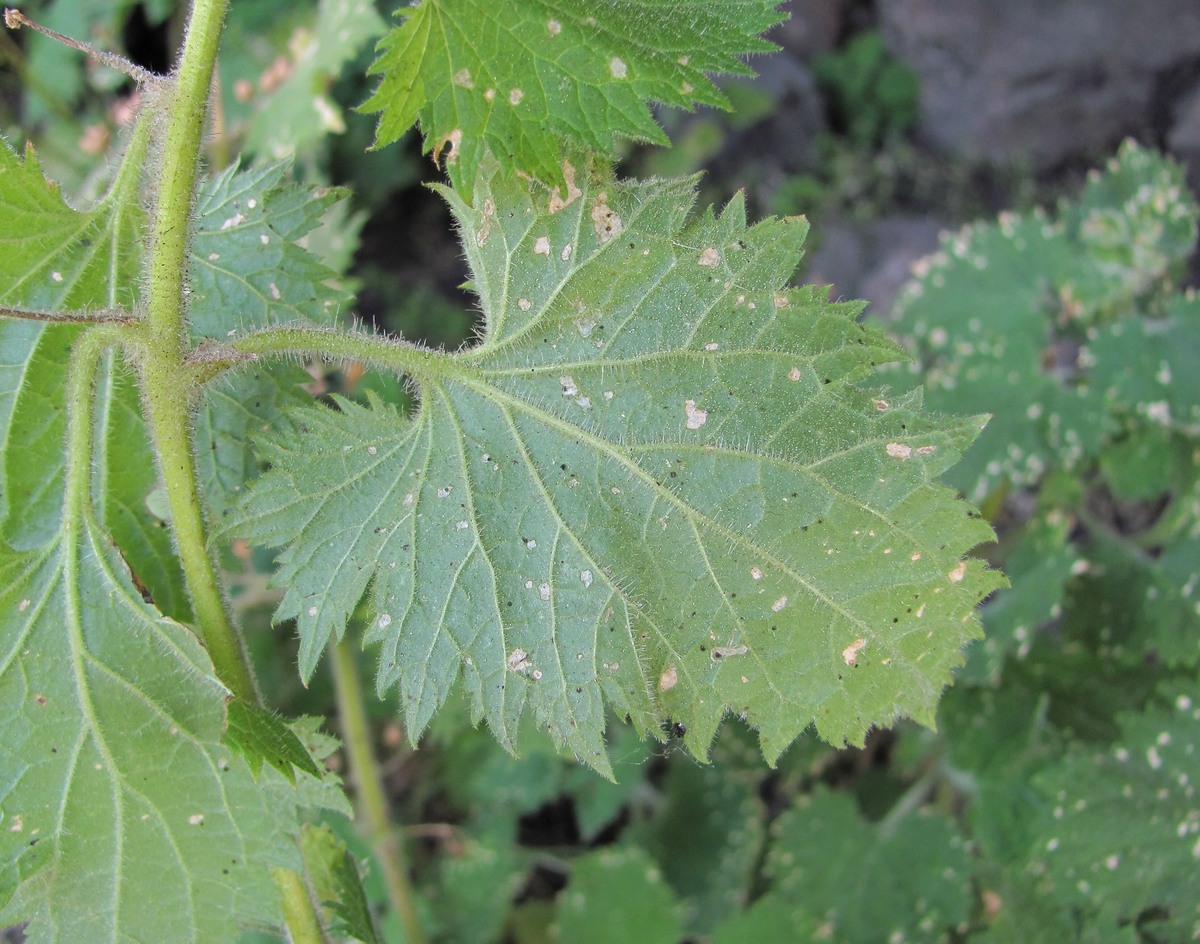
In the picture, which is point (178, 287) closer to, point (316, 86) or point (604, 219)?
point (604, 219)

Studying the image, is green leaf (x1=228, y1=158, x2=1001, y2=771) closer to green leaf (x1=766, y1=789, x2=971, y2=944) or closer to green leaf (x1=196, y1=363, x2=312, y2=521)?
green leaf (x1=196, y1=363, x2=312, y2=521)

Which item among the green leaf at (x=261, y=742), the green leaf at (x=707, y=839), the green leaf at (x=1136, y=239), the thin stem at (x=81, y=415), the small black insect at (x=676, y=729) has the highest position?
the thin stem at (x=81, y=415)

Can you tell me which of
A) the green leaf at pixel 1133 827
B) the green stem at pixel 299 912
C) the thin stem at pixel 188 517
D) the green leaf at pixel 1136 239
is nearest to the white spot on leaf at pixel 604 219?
the thin stem at pixel 188 517

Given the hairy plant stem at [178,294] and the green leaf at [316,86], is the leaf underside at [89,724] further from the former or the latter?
the green leaf at [316,86]

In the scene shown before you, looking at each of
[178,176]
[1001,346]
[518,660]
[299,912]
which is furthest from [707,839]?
[178,176]

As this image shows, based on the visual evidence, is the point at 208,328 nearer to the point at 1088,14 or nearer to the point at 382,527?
the point at 382,527

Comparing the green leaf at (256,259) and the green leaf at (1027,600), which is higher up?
the green leaf at (256,259)

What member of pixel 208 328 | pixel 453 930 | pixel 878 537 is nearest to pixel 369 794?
pixel 453 930
